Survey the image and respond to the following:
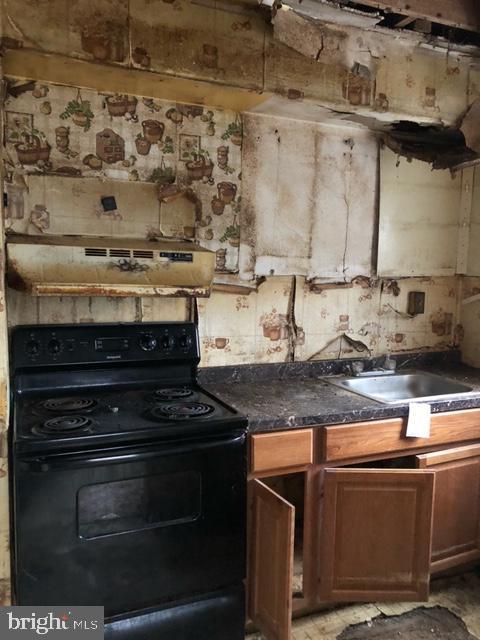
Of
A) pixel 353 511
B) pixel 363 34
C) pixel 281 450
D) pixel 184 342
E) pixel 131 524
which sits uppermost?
pixel 363 34

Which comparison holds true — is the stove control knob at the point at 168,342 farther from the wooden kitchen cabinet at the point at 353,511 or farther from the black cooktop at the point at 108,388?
the wooden kitchen cabinet at the point at 353,511

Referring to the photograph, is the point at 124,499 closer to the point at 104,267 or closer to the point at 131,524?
the point at 131,524

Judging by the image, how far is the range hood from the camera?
1.91 meters

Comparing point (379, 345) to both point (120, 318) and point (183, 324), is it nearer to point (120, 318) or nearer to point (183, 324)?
point (183, 324)

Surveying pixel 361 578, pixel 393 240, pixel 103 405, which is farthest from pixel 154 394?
pixel 393 240

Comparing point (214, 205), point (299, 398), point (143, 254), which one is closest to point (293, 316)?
point (299, 398)

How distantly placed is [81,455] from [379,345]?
5.82ft

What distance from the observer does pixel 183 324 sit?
2.35m

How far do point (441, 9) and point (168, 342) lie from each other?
1708 mm

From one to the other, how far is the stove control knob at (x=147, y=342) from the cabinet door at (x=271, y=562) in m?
0.70

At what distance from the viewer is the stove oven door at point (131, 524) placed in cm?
160

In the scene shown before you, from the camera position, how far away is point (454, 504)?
2340mm

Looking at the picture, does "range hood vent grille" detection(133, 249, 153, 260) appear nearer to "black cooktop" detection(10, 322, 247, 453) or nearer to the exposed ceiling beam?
"black cooktop" detection(10, 322, 247, 453)

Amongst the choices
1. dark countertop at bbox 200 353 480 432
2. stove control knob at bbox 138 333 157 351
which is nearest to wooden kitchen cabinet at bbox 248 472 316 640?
dark countertop at bbox 200 353 480 432
